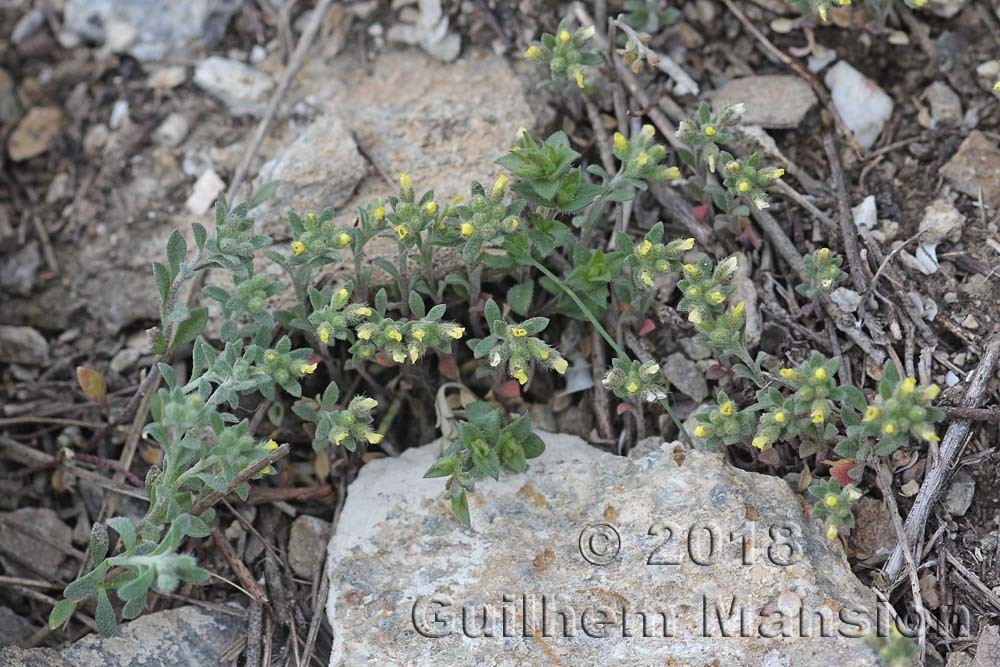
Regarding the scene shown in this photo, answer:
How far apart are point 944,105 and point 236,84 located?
141 inches

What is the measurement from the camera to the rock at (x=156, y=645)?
3898 mm

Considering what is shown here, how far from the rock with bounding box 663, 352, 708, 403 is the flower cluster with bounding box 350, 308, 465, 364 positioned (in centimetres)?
101

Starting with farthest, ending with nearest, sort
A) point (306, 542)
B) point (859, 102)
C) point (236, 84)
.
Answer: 1. point (236, 84)
2. point (859, 102)
3. point (306, 542)

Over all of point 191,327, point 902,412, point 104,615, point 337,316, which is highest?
point 337,316

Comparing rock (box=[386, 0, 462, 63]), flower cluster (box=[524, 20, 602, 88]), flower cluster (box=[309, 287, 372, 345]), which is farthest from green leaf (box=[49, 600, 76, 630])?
rock (box=[386, 0, 462, 63])

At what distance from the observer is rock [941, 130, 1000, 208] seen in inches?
179

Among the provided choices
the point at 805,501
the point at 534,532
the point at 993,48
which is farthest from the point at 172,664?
the point at 993,48

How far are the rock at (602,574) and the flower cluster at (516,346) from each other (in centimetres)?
48

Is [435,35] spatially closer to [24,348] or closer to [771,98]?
[771,98]

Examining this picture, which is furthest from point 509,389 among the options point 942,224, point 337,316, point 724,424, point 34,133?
point 34,133

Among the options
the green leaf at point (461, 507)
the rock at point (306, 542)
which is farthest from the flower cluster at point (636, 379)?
the rock at point (306, 542)

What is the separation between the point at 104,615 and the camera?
377cm

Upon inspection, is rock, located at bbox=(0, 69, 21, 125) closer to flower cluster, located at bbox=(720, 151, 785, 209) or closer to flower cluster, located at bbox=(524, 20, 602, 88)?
flower cluster, located at bbox=(524, 20, 602, 88)

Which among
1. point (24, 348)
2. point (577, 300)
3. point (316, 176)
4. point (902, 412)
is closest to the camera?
point (902, 412)
